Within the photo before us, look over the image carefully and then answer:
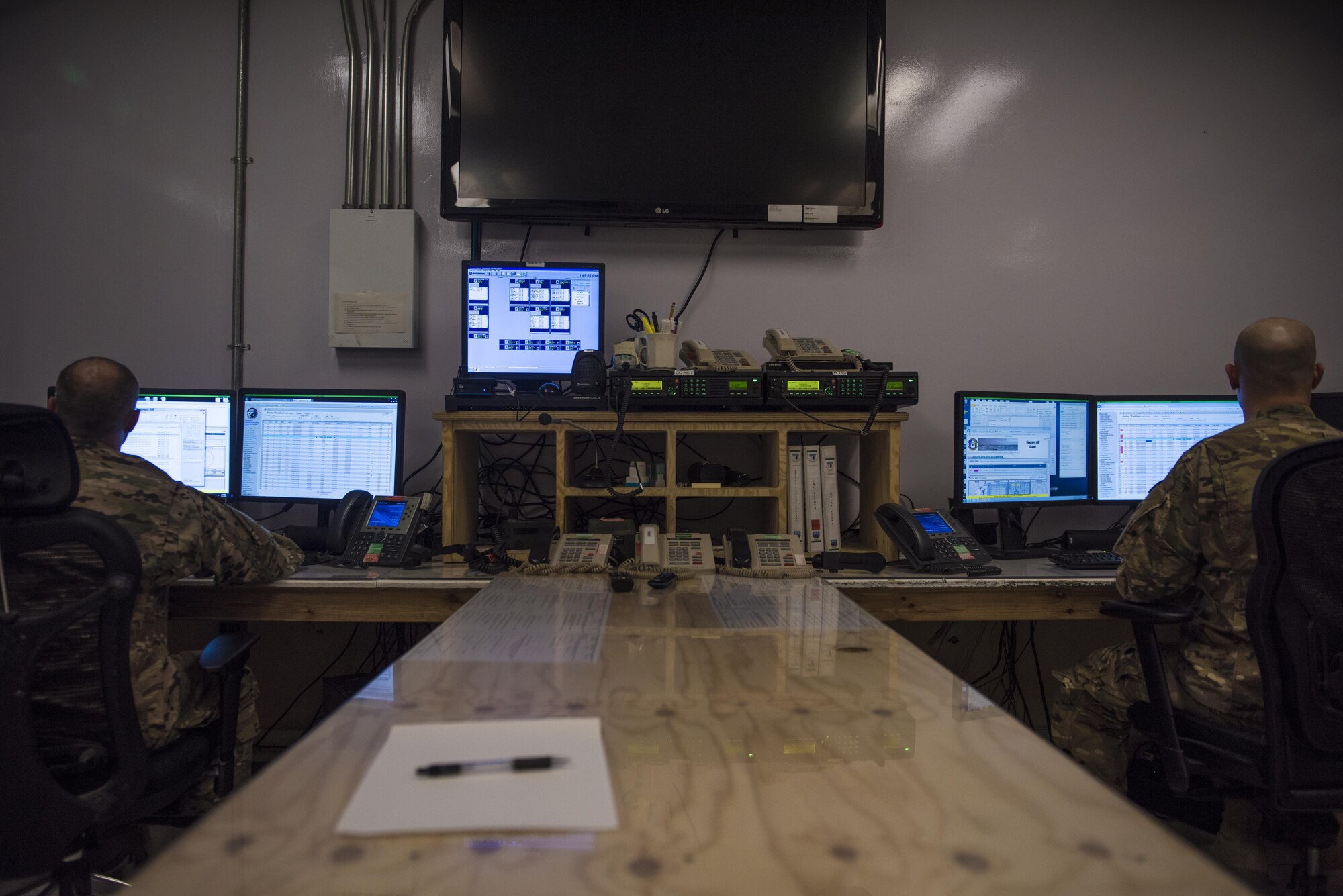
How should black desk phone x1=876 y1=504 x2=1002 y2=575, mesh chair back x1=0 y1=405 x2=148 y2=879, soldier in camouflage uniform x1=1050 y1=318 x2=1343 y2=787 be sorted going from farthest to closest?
1. black desk phone x1=876 y1=504 x2=1002 y2=575
2. soldier in camouflage uniform x1=1050 y1=318 x2=1343 y2=787
3. mesh chair back x1=0 y1=405 x2=148 y2=879

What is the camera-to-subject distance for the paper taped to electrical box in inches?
96.8

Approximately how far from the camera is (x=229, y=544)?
5.11ft

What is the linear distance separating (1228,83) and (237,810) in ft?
11.1

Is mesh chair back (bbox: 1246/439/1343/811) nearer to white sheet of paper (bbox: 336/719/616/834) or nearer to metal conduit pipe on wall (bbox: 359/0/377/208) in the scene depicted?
white sheet of paper (bbox: 336/719/616/834)

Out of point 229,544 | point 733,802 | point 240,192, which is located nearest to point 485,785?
point 733,802

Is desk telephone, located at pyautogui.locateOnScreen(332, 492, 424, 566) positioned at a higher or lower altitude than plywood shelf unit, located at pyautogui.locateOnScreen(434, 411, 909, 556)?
lower

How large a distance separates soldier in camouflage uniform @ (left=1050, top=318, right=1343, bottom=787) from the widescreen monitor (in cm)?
58

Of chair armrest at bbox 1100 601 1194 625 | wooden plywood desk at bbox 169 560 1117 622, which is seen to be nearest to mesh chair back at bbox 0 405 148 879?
wooden plywood desk at bbox 169 560 1117 622

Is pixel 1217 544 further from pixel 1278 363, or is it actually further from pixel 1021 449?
pixel 1021 449

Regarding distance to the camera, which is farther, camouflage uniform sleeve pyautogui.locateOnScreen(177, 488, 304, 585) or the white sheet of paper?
camouflage uniform sleeve pyautogui.locateOnScreen(177, 488, 304, 585)

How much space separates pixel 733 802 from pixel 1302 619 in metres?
1.18

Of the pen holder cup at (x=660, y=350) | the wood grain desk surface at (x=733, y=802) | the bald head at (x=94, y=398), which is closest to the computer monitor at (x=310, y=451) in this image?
the bald head at (x=94, y=398)

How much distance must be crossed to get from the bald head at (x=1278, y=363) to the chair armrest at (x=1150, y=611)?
0.46 metres

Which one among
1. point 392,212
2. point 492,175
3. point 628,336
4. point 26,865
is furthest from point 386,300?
point 26,865
